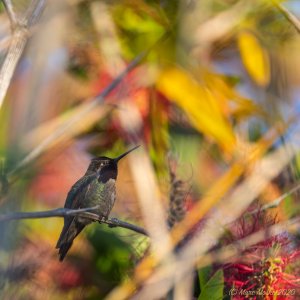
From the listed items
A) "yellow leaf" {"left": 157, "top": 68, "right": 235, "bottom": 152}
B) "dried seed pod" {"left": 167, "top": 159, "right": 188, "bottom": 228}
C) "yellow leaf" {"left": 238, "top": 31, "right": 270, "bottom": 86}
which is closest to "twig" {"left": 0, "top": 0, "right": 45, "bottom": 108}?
"dried seed pod" {"left": 167, "top": 159, "right": 188, "bottom": 228}

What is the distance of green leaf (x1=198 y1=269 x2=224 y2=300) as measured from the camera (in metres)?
0.68

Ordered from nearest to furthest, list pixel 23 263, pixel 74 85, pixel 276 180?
pixel 23 263
pixel 276 180
pixel 74 85

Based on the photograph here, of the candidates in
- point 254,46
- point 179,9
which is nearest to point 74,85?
point 179,9

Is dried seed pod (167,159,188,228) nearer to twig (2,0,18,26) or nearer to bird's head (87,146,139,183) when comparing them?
bird's head (87,146,139,183)

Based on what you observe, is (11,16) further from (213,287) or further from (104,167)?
(213,287)

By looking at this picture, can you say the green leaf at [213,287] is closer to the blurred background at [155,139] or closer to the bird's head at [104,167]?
the blurred background at [155,139]

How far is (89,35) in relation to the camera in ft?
3.47

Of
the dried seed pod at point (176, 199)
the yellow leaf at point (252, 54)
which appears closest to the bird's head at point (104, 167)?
the dried seed pod at point (176, 199)

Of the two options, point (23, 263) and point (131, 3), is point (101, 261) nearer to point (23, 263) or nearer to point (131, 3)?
point (23, 263)

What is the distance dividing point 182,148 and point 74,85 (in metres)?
0.22

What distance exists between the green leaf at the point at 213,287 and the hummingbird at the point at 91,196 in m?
0.14

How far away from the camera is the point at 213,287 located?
690 millimetres

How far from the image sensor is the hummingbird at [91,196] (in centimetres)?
61

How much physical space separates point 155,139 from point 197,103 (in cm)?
9
